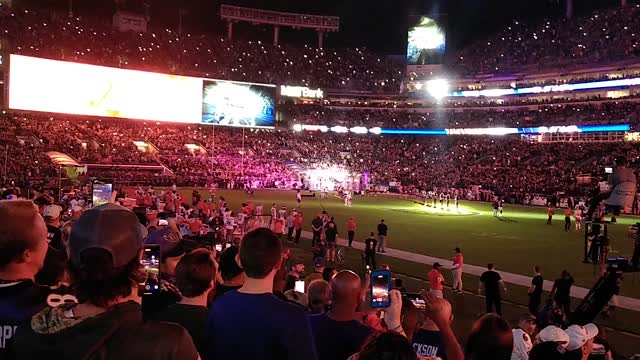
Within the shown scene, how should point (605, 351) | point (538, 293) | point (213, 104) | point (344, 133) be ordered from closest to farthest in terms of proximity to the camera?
point (605, 351), point (538, 293), point (213, 104), point (344, 133)

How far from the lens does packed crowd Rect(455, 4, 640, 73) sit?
2800 inches

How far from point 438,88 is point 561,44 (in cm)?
1852

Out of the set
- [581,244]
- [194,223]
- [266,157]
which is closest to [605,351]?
[194,223]

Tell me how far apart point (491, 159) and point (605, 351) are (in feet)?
225

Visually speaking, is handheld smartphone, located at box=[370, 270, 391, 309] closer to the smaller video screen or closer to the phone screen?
the phone screen

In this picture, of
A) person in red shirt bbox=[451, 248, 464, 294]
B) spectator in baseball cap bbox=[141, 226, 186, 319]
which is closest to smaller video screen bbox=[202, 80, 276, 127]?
person in red shirt bbox=[451, 248, 464, 294]

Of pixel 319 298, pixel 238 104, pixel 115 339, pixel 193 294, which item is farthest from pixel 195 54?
pixel 115 339

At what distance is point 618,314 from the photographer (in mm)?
14070

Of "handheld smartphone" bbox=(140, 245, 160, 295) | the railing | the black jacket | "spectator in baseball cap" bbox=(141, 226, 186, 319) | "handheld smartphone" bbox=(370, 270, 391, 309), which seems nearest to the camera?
the black jacket

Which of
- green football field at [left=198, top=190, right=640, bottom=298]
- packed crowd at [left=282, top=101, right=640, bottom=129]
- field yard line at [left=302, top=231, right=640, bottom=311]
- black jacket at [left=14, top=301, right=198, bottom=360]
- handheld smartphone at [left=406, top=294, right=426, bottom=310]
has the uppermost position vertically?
packed crowd at [left=282, top=101, right=640, bottom=129]

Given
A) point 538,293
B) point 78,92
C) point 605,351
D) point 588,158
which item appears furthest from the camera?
point 588,158

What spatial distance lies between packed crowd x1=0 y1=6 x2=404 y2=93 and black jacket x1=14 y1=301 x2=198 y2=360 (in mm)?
61915

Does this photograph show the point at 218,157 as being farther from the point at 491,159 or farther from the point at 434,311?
the point at 434,311

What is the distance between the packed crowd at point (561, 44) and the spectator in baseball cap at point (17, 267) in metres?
75.3
